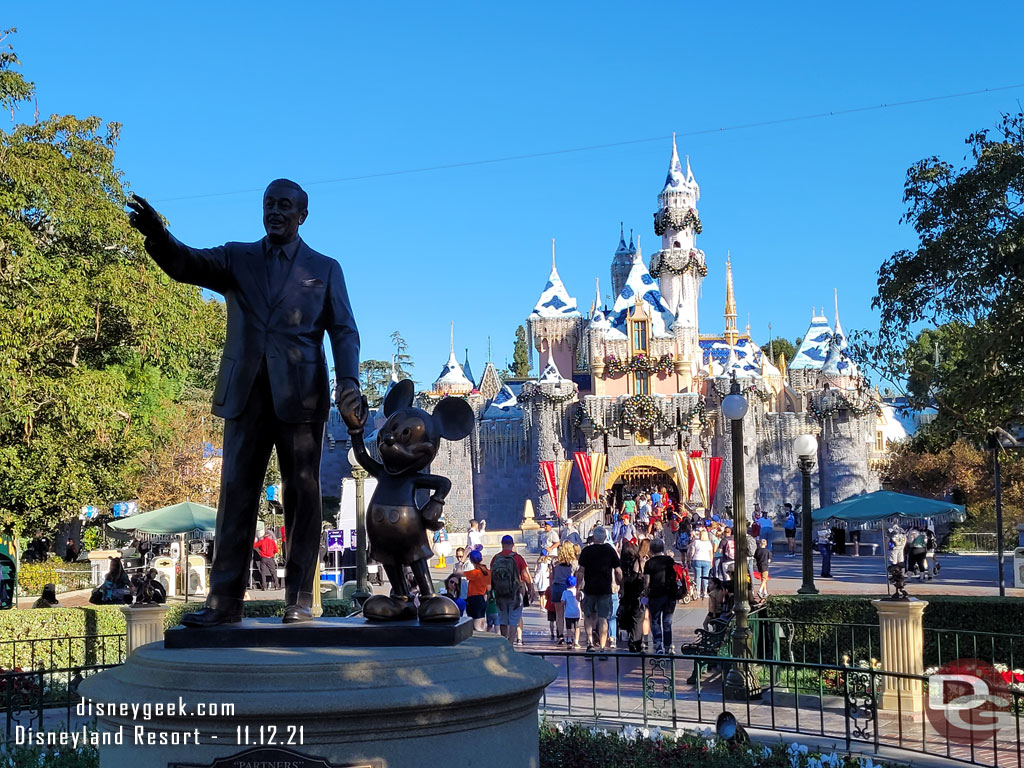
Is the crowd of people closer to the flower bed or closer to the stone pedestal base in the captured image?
the flower bed

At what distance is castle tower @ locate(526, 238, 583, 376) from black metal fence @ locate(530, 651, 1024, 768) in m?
47.0

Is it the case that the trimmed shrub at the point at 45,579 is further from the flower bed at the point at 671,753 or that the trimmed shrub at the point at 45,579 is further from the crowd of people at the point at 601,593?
the flower bed at the point at 671,753

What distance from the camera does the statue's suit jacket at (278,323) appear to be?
5.13 metres

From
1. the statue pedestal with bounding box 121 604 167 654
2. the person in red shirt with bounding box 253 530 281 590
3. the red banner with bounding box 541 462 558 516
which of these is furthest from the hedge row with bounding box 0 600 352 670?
the red banner with bounding box 541 462 558 516

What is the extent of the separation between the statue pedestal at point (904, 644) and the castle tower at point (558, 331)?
160ft

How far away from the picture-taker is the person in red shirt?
21188 mm

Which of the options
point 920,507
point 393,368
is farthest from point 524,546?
point 393,368

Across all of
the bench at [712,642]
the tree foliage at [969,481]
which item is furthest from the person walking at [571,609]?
the tree foliage at [969,481]

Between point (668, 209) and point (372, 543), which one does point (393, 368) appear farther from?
point (372, 543)

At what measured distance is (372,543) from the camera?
509 cm

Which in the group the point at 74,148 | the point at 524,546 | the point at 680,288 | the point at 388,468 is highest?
the point at 680,288

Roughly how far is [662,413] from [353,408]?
1778 inches

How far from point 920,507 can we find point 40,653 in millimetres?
13509

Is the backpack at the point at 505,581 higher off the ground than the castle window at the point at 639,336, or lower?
lower
